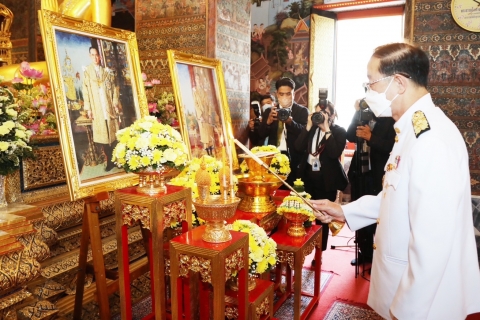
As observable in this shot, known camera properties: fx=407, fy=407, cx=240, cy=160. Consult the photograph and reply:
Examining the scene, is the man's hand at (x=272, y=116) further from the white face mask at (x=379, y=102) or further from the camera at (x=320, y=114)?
the white face mask at (x=379, y=102)

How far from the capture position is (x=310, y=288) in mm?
3568

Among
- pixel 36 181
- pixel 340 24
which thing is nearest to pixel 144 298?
pixel 36 181

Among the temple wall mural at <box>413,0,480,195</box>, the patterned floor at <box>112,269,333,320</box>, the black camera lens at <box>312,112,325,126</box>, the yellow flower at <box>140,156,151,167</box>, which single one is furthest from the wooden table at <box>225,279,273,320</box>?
the temple wall mural at <box>413,0,480,195</box>

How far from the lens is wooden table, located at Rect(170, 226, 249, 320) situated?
1841mm

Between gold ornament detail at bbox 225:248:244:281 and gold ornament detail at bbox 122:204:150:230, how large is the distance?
1.84ft

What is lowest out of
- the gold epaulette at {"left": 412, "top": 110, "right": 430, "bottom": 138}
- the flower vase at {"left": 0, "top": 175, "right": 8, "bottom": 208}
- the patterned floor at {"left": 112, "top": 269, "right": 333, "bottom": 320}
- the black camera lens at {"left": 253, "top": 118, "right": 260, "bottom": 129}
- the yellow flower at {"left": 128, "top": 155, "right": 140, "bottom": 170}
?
the patterned floor at {"left": 112, "top": 269, "right": 333, "bottom": 320}

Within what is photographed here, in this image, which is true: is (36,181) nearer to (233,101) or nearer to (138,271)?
(138,271)

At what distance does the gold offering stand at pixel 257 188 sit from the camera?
10.2 ft

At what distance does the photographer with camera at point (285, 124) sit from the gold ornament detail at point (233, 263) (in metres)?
2.20

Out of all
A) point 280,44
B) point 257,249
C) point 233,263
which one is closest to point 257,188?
point 257,249

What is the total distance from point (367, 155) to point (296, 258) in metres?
1.63

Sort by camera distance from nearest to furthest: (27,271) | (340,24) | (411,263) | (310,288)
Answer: (411,263)
(27,271)
(310,288)
(340,24)

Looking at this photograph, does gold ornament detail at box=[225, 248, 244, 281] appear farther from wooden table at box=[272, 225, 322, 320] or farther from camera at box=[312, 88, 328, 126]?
camera at box=[312, 88, 328, 126]

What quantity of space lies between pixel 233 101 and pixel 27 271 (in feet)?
9.82
